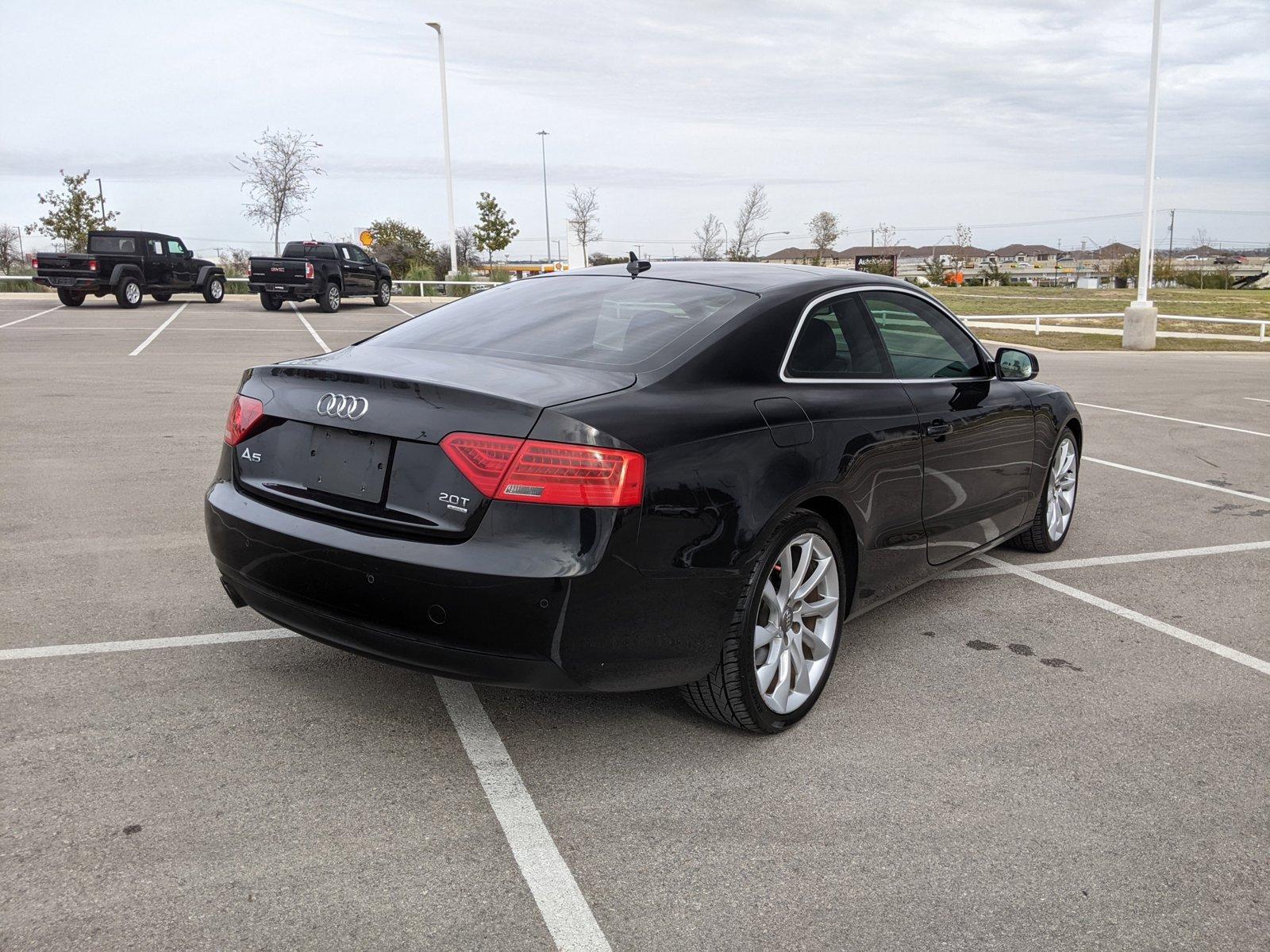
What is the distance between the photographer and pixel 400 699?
383 centimetres

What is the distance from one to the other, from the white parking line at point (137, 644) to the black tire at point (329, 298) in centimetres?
2542

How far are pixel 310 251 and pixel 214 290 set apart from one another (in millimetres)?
3785

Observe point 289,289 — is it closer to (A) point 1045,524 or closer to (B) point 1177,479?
(B) point 1177,479

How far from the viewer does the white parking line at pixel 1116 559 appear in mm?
5723

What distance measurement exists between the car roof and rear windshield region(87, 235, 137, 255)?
26.8 metres

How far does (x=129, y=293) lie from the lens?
27.7 metres

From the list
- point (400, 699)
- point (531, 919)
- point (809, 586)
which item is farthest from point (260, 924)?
point (809, 586)

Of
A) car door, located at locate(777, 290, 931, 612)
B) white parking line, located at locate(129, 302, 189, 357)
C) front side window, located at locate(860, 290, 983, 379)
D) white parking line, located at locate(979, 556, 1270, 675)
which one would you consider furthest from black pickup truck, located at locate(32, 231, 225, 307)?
car door, located at locate(777, 290, 931, 612)

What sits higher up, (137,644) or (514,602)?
(514,602)

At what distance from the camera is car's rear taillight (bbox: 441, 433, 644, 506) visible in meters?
3.03

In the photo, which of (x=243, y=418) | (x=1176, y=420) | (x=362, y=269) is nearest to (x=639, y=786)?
(x=243, y=418)

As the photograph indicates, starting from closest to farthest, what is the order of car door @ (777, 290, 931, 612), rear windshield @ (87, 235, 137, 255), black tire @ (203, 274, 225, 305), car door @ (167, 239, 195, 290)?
car door @ (777, 290, 931, 612), rear windshield @ (87, 235, 137, 255), car door @ (167, 239, 195, 290), black tire @ (203, 274, 225, 305)

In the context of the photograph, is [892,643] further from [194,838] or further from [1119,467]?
[1119,467]

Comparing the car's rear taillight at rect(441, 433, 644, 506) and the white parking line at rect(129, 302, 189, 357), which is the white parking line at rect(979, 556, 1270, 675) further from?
the white parking line at rect(129, 302, 189, 357)
